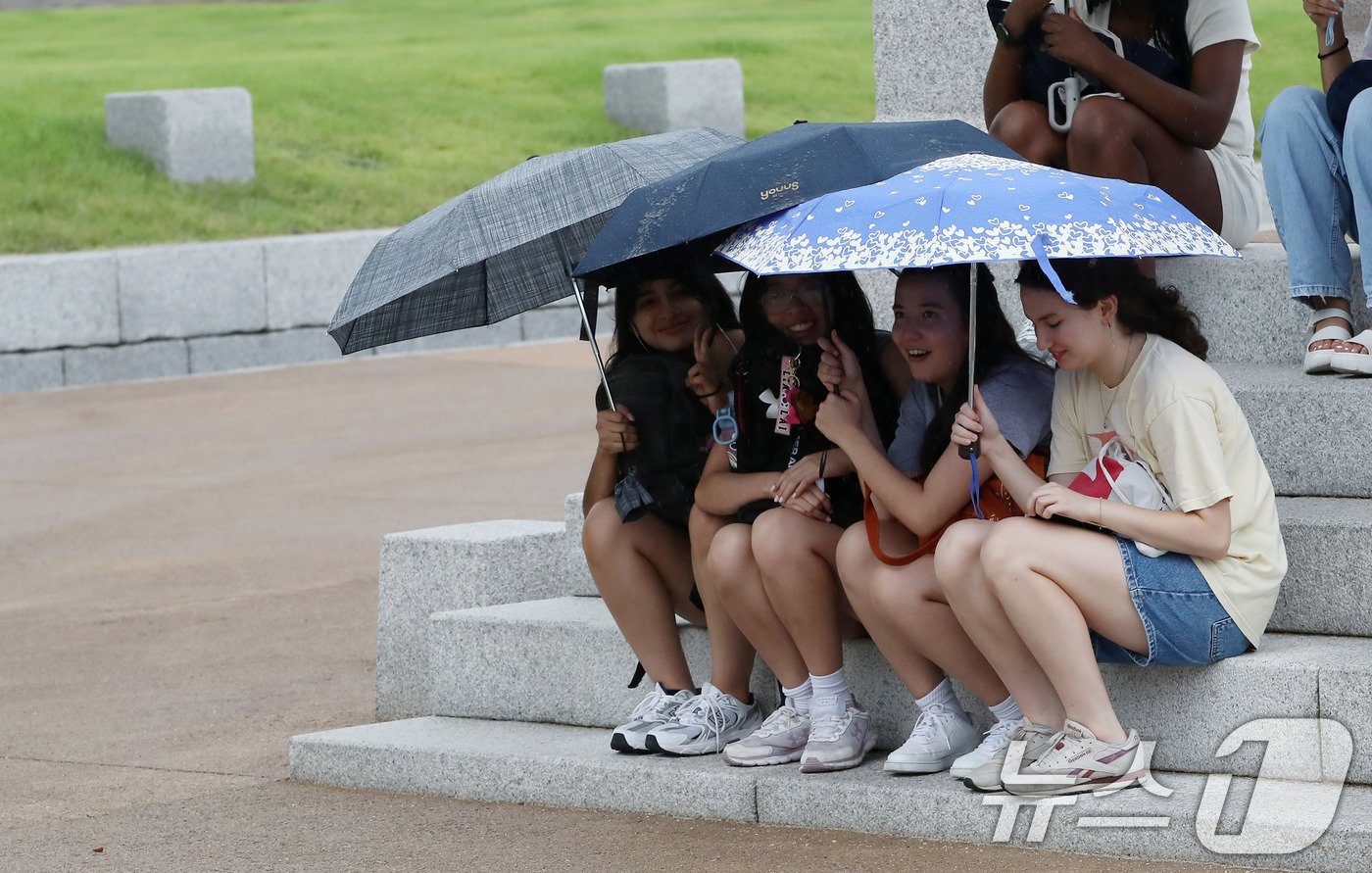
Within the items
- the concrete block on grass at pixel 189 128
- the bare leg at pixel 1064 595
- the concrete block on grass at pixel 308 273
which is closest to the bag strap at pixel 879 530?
the bare leg at pixel 1064 595

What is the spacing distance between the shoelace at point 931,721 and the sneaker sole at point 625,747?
693mm

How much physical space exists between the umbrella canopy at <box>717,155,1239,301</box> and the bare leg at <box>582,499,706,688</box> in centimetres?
97

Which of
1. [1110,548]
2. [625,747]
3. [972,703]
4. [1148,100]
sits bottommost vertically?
[625,747]

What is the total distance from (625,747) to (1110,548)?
1329 millimetres

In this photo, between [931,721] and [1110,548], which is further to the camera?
[931,721]

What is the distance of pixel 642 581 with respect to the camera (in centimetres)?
473

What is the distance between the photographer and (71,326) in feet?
42.2

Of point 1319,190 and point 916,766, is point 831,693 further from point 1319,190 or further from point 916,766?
point 1319,190

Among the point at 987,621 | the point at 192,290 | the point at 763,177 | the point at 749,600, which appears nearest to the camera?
the point at 987,621

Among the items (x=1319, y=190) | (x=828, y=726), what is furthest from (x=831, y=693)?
(x=1319, y=190)

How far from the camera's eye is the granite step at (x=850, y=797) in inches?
149

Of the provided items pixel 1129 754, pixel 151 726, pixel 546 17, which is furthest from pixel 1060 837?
pixel 546 17

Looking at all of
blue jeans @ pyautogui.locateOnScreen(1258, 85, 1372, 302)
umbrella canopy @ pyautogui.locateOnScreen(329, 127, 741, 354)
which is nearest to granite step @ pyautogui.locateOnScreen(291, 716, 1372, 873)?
umbrella canopy @ pyautogui.locateOnScreen(329, 127, 741, 354)

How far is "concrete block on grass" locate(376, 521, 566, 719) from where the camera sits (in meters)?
5.57
